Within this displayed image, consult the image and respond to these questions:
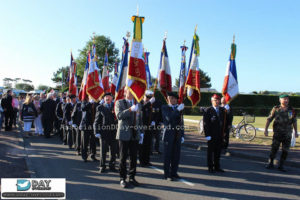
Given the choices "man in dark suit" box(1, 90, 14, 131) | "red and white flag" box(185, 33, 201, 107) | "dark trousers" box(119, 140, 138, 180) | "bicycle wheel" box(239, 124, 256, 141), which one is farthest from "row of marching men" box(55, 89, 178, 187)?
"man in dark suit" box(1, 90, 14, 131)

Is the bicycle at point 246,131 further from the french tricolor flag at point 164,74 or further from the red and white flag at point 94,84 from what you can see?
the red and white flag at point 94,84

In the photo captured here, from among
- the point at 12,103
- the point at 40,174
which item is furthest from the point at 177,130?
the point at 12,103

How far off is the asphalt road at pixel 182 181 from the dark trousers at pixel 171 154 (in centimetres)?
28

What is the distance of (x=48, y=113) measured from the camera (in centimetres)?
1193

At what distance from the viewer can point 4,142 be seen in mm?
9867

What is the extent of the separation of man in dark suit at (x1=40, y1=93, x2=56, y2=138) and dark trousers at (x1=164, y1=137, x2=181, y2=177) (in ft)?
25.6

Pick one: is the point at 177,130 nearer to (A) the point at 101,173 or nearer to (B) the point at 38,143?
(A) the point at 101,173

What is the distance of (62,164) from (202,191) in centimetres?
390

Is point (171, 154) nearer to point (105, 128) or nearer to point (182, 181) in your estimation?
point (182, 181)

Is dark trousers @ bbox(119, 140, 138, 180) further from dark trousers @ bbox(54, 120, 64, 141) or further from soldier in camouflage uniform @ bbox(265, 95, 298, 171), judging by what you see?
dark trousers @ bbox(54, 120, 64, 141)

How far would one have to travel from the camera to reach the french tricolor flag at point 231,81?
865 centimetres

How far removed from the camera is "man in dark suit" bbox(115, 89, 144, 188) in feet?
17.4

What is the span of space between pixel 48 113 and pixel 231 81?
8179 millimetres

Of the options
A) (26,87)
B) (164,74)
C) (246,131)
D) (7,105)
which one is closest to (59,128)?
(7,105)
